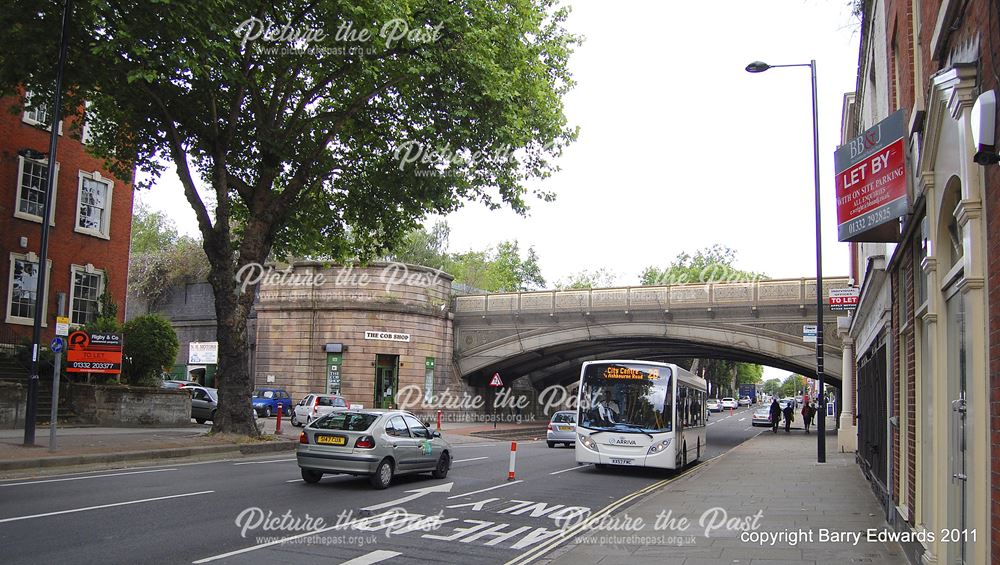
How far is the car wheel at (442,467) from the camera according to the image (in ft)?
51.6

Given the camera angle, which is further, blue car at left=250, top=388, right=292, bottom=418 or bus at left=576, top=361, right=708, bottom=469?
blue car at left=250, top=388, right=292, bottom=418

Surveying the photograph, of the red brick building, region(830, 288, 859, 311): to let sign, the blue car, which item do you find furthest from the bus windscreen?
the blue car

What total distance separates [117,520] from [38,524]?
2.82 feet

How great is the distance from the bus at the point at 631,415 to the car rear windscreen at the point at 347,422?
20.4ft

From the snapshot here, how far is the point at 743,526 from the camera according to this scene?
10258mm

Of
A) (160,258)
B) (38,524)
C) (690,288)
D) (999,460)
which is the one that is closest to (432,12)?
(38,524)

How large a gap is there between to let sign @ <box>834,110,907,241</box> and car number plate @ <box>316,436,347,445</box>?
8.75 metres

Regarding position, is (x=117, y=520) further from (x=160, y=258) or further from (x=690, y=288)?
(x=160, y=258)

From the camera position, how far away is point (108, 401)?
24188 mm

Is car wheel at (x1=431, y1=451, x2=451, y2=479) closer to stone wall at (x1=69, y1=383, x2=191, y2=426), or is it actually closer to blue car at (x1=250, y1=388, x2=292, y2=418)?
stone wall at (x1=69, y1=383, x2=191, y2=426)

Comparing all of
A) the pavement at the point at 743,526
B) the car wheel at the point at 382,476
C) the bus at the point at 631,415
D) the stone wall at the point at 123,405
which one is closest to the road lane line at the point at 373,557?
the pavement at the point at 743,526

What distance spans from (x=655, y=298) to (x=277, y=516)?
104 ft

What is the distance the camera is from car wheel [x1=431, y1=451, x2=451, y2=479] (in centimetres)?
1574

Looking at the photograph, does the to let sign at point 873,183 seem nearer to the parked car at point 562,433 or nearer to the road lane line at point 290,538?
the road lane line at point 290,538
